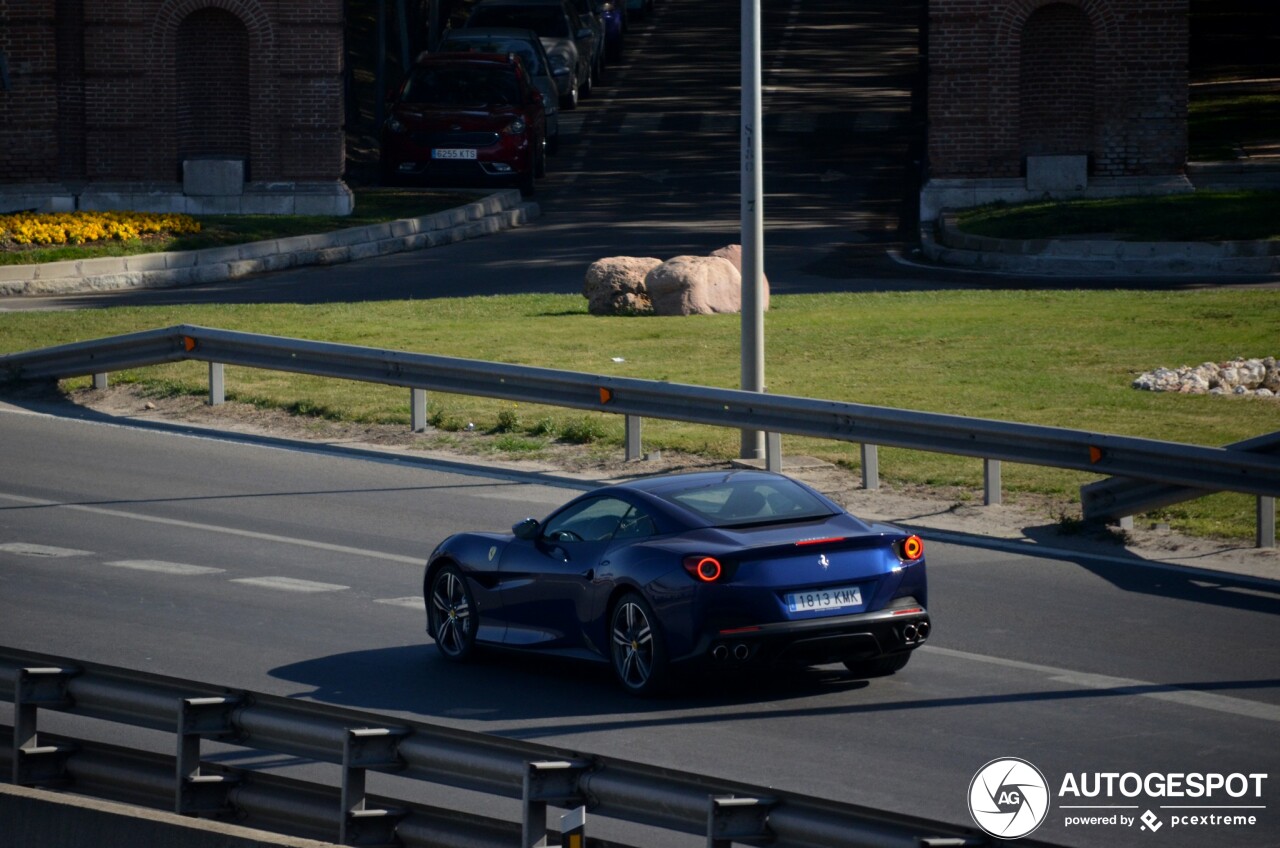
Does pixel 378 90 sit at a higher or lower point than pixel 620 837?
higher

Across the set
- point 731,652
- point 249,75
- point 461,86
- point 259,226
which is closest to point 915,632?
point 731,652

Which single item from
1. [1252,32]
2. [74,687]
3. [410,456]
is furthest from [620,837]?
[1252,32]

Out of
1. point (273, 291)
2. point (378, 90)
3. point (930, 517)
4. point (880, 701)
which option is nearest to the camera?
point (880, 701)

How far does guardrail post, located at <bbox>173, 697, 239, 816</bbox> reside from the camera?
7.06 meters

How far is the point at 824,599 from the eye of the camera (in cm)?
975

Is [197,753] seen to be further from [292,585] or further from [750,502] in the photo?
[292,585]

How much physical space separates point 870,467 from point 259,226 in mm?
18157

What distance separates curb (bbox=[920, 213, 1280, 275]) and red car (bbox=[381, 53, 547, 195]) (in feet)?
31.0

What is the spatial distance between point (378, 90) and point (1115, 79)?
15097 mm

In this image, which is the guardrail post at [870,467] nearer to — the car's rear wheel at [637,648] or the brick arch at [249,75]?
the car's rear wheel at [637,648]

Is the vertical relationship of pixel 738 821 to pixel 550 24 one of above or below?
below

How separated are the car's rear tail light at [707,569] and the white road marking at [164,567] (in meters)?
4.48

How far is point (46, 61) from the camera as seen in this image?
33375mm

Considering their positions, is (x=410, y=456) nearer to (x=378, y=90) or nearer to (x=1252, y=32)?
(x=378, y=90)
